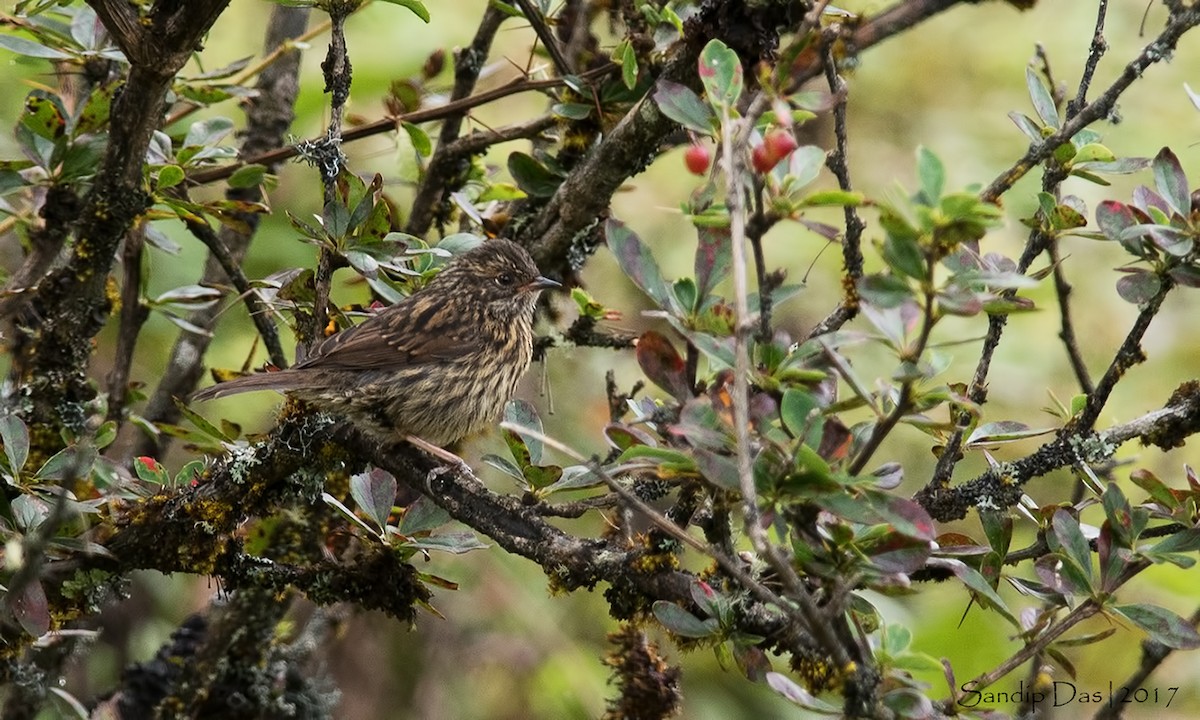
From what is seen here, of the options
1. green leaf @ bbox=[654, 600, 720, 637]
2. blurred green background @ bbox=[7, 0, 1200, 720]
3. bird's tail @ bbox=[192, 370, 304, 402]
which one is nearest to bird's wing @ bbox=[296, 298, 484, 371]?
bird's tail @ bbox=[192, 370, 304, 402]

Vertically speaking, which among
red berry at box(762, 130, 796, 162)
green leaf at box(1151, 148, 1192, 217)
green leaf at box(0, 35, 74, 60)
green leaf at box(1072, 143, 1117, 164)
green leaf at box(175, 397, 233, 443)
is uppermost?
green leaf at box(0, 35, 74, 60)

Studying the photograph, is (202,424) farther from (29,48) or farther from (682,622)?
(682,622)

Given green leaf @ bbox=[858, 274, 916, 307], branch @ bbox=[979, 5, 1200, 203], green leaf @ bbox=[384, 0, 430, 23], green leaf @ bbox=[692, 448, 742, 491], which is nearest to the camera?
green leaf @ bbox=[858, 274, 916, 307]

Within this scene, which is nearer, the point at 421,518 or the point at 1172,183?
the point at 1172,183

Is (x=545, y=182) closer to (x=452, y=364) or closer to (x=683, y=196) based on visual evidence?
(x=452, y=364)

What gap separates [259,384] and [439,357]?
1.06m

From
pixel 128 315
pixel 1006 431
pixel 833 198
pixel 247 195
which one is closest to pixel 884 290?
pixel 833 198

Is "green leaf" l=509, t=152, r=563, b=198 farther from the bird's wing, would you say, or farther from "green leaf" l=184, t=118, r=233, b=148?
"green leaf" l=184, t=118, r=233, b=148

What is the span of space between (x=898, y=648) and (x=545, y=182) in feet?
7.50

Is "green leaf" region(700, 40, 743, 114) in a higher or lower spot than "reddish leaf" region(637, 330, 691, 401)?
higher

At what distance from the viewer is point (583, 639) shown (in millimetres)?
5781

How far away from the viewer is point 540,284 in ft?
13.9

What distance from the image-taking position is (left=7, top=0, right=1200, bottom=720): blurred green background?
17.1ft

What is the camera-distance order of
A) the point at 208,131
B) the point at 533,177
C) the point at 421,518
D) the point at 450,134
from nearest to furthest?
1. the point at 421,518
2. the point at 208,131
3. the point at 533,177
4. the point at 450,134
